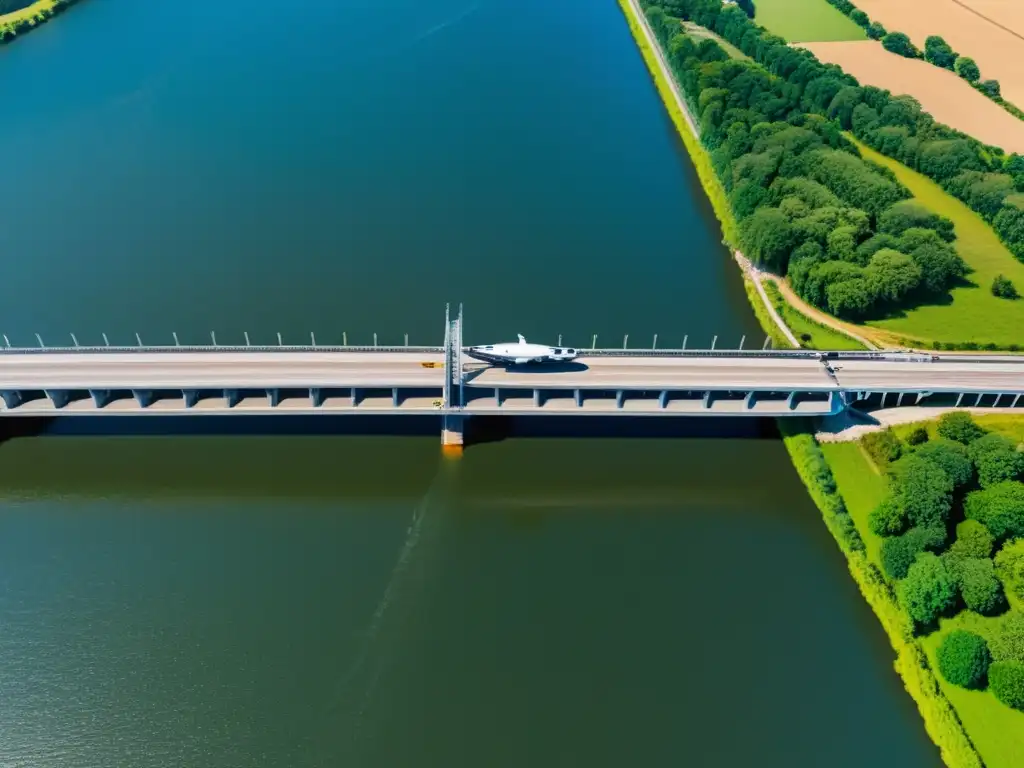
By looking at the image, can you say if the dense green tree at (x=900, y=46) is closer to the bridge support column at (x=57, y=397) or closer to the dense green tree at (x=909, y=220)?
the dense green tree at (x=909, y=220)

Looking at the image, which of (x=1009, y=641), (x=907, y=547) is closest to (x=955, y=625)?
(x=1009, y=641)

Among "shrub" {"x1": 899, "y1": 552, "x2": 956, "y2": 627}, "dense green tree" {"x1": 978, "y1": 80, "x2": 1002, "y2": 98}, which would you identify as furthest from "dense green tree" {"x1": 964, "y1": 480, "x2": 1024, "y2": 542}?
"dense green tree" {"x1": 978, "y1": 80, "x2": 1002, "y2": 98}

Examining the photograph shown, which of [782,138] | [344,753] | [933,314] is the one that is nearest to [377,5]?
[782,138]

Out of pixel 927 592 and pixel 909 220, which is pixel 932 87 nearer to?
pixel 909 220

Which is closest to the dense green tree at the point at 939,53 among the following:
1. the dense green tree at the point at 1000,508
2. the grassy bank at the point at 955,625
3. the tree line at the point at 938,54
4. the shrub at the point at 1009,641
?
the tree line at the point at 938,54

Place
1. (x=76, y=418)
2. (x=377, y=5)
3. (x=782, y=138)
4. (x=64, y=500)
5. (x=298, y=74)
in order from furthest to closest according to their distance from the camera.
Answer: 1. (x=377, y=5)
2. (x=298, y=74)
3. (x=782, y=138)
4. (x=76, y=418)
5. (x=64, y=500)

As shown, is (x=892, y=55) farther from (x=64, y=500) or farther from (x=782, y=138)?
(x=64, y=500)

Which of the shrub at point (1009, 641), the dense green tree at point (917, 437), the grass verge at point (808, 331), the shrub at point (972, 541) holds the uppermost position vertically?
the grass verge at point (808, 331)
